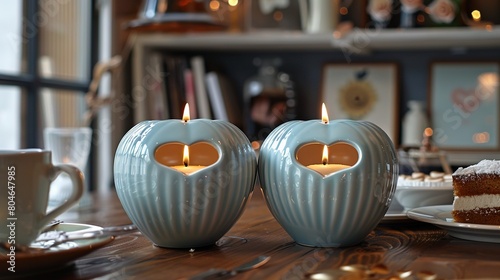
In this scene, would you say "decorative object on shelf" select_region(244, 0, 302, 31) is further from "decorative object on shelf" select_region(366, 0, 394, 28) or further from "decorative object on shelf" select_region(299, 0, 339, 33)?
"decorative object on shelf" select_region(366, 0, 394, 28)

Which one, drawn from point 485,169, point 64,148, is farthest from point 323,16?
point 485,169

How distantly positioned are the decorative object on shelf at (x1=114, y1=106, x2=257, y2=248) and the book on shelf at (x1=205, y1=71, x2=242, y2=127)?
149cm

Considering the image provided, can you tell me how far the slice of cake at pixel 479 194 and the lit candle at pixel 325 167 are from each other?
8.0 inches

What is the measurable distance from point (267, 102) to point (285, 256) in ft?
5.30

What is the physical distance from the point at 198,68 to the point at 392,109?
2.14 feet

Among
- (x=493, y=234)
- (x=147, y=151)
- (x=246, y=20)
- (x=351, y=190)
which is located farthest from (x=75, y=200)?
(x=246, y=20)

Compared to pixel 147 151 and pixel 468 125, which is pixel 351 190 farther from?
pixel 468 125

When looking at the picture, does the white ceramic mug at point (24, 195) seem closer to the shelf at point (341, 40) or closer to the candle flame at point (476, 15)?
the shelf at point (341, 40)

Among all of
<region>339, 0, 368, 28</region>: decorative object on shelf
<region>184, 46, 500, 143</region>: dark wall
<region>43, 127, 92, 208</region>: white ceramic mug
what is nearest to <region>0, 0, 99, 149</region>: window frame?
<region>43, 127, 92, 208</region>: white ceramic mug

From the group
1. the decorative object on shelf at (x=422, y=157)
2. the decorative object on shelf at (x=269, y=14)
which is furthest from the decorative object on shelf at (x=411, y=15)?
the decorative object on shelf at (x=422, y=157)

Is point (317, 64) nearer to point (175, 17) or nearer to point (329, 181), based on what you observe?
point (175, 17)

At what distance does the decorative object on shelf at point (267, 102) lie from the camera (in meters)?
2.29

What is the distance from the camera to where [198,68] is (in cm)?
225

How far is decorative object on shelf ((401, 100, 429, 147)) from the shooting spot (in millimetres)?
2168
